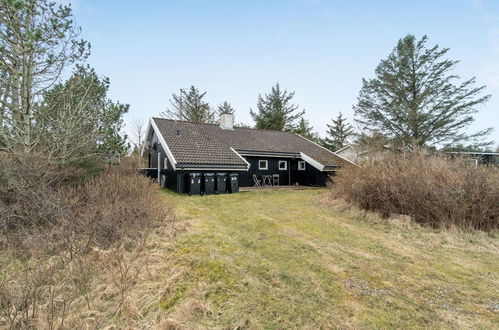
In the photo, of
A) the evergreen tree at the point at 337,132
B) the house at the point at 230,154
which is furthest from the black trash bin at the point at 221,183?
the evergreen tree at the point at 337,132

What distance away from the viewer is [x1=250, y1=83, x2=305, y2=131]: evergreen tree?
105 feet

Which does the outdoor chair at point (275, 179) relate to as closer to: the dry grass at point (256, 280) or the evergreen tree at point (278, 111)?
the dry grass at point (256, 280)

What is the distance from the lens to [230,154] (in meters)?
13.9

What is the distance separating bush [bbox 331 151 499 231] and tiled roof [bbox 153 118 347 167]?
7577 mm

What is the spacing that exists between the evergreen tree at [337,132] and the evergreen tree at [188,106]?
19.5 m

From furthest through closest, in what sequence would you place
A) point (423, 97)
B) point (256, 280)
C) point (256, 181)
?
point (423, 97)
point (256, 181)
point (256, 280)

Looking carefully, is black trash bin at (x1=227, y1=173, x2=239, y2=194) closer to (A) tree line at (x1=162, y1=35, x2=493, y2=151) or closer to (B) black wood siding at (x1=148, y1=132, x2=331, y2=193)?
(B) black wood siding at (x1=148, y1=132, x2=331, y2=193)

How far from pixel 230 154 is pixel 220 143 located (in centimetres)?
152

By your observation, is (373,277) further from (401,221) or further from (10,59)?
(10,59)

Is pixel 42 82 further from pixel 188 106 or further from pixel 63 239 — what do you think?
pixel 188 106

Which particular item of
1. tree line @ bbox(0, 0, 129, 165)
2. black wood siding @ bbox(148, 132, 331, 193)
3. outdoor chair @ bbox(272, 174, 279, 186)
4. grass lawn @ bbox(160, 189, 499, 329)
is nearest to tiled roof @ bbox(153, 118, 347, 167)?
black wood siding @ bbox(148, 132, 331, 193)

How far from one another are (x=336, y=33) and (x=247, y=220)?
11.0 metres

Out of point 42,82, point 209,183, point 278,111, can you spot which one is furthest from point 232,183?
point 278,111

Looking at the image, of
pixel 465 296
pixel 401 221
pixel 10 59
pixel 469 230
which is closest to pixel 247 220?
pixel 401 221
